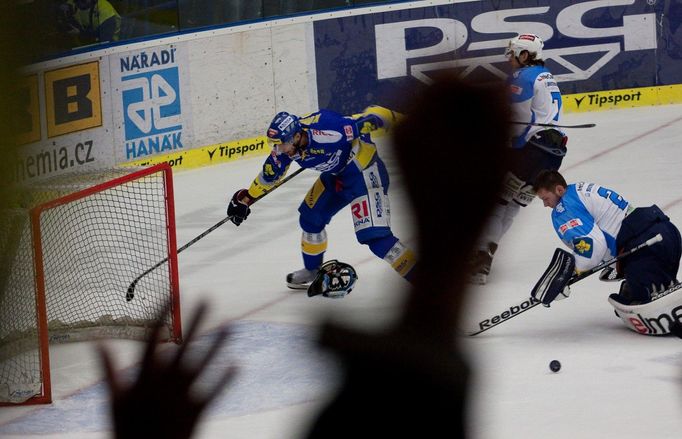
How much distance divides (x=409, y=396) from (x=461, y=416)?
0.16 ft

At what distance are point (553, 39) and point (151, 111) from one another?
396cm

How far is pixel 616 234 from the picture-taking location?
20.3 ft

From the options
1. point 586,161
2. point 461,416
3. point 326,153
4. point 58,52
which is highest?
point 58,52

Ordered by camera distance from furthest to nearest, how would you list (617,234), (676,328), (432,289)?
(617,234)
(676,328)
(432,289)

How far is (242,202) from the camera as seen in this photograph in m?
7.52

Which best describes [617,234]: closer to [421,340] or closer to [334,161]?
[334,161]

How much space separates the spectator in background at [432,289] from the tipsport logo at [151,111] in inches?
411

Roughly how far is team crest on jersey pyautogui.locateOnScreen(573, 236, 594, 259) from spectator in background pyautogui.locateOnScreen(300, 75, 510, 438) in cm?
506

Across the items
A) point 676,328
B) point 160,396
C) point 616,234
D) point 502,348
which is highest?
point 160,396

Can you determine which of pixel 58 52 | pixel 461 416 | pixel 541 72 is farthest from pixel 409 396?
pixel 541 72

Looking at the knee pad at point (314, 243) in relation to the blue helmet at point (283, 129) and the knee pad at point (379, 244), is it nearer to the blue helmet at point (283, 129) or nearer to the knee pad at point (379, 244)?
the knee pad at point (379, 244)

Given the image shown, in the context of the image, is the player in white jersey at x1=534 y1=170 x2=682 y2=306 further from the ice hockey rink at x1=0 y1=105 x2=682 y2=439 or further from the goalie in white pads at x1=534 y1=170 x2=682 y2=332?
the ice hockey rink at x1=0 y1=105 x2=682 y2=439

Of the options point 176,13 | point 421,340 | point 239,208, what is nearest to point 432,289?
point 421,340

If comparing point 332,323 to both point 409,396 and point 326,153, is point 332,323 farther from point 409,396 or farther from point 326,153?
point 326,153
